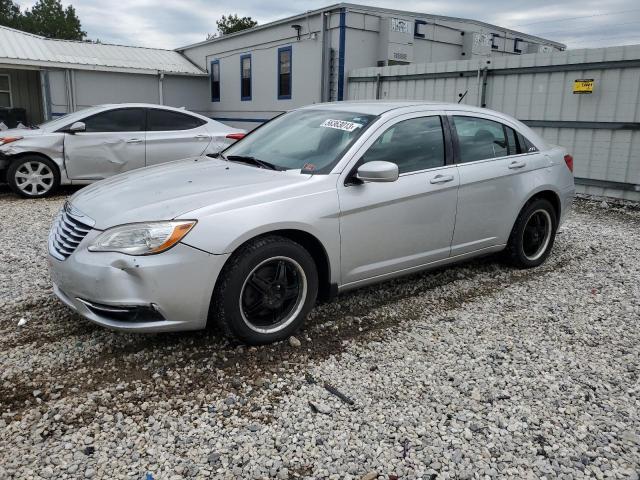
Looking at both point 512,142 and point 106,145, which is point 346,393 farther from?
point 106,145

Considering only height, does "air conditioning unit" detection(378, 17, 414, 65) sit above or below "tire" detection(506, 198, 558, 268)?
above

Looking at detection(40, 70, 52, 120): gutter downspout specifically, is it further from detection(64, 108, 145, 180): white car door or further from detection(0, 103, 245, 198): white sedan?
detection(64, 108, 145, 180): white car door

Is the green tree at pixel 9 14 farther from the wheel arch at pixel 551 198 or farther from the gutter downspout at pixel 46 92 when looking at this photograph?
the wheel arch at pixel 551 198

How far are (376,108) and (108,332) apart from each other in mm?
2584

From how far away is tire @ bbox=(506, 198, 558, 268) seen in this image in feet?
16.8

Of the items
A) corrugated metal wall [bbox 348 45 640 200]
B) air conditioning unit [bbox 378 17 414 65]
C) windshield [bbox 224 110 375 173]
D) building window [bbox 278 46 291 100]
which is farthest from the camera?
building window [bbox 278 46 291 100]

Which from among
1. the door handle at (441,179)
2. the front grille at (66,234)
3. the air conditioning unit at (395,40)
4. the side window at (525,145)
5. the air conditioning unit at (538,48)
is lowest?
the front grille at (66,234)

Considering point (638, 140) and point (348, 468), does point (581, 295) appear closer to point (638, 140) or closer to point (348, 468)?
point (348, 468)

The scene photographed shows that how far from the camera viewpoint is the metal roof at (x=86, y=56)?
55.1ft

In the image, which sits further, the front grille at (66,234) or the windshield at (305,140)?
the windshield at (305,140)

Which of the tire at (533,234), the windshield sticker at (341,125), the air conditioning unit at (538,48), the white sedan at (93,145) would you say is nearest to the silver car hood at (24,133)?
the white sedan at (93,145)

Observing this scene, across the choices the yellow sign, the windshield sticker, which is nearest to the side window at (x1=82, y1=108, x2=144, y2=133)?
the windshield sticker

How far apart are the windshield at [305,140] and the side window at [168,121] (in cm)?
483

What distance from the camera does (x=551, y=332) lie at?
393 cm
